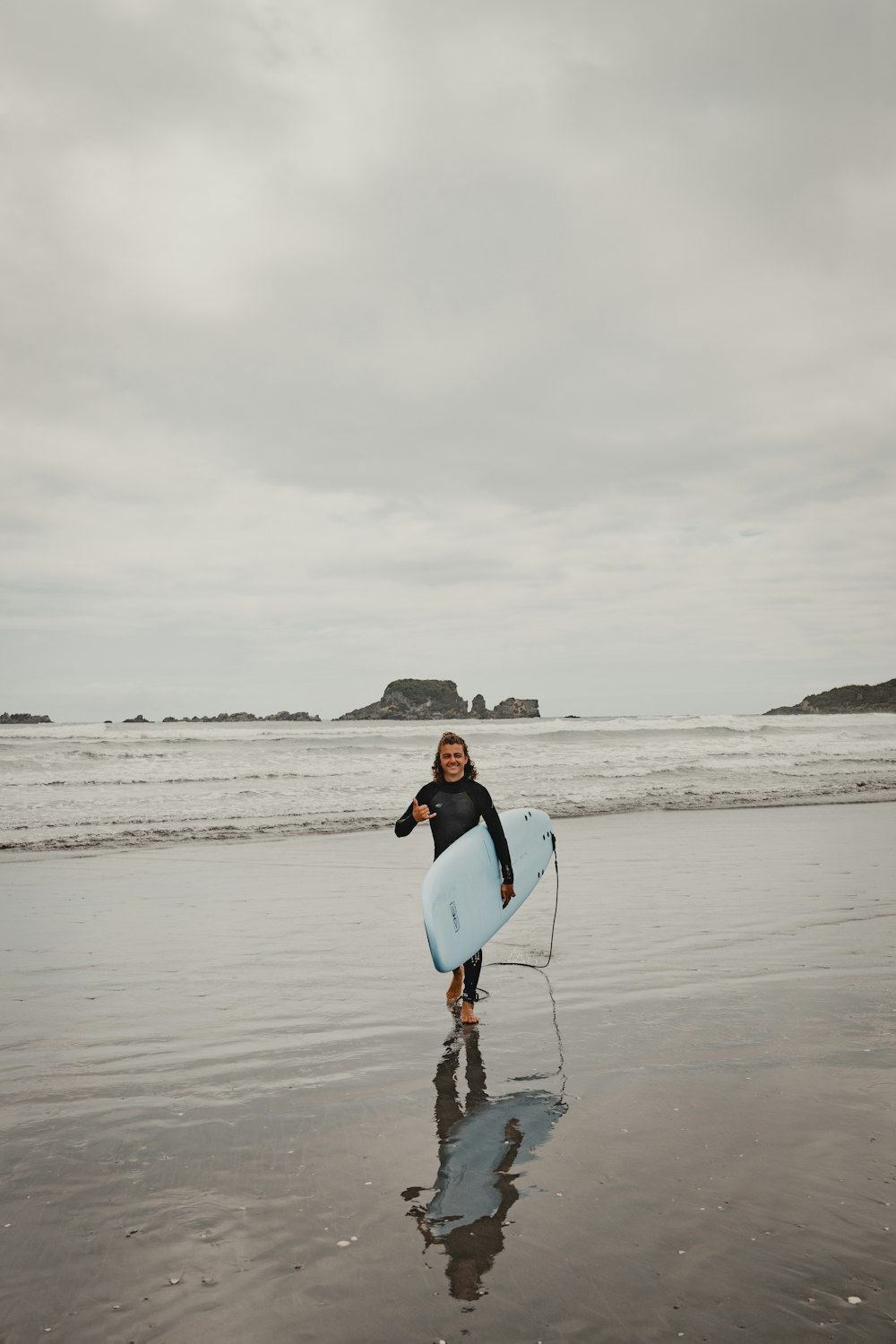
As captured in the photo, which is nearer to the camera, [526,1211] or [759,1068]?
[526,1211]

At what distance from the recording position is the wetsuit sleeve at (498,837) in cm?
652

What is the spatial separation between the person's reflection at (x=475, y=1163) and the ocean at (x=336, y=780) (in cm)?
1125

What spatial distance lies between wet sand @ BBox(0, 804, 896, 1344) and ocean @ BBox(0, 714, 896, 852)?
337 inches

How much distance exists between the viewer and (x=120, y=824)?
659 inches

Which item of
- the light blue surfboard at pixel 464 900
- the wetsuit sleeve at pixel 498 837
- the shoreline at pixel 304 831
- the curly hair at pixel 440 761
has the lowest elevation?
the shoreline at pixel 304 831

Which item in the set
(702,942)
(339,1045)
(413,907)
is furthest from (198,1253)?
(413,907)

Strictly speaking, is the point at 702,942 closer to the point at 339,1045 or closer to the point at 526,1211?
the point at 339,1045

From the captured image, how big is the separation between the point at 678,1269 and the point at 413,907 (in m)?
6.61

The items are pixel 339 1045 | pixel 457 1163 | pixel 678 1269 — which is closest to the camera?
pixel 678 1269

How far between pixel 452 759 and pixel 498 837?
685mm

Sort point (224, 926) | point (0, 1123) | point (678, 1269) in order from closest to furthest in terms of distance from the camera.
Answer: point (678, 1269) → point (0, 1123) → point (224, 926)

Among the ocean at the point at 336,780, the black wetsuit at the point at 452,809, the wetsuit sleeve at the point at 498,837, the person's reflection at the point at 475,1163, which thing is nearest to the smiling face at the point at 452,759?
the black wetsuit at the point at 452,809

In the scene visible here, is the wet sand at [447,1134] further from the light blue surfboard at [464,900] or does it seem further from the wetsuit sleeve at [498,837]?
the wetsuit sleeve at [498,837]

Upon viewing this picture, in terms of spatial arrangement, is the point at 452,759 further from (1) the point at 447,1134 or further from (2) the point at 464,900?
(1) the point at 447,1134
